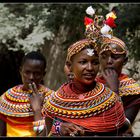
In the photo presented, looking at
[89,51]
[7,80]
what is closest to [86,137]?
[89,51]

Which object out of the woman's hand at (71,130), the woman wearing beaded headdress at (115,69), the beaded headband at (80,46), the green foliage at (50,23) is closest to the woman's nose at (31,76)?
the woman wearing beaded headdress at (115,69)

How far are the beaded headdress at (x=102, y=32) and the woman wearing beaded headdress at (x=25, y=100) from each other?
31.8 inches

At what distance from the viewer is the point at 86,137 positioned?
3598mm

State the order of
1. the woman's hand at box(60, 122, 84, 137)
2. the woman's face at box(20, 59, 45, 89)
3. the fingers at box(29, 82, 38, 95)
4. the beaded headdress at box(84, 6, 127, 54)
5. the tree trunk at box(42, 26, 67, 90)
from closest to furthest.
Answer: the woman's hand at box(60, 122, 84, 137) < the beaded headdress at box(84, 6, 127, 54) < the fingers at box(29, 82, 38, 95) < the woman's face at box(20, 59, 45, 89) < the tree trunk at box(42, 26, 67, 90)

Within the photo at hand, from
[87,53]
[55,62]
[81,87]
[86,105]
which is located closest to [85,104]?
[86,105]

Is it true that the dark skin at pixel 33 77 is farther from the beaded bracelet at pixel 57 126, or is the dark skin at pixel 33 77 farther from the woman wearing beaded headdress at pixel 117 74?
the woman wearing beaded headdress at pixel 117 74

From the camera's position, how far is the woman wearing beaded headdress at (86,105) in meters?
3.63

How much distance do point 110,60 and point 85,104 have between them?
0.76m

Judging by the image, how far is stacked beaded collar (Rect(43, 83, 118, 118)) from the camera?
3.64 metres

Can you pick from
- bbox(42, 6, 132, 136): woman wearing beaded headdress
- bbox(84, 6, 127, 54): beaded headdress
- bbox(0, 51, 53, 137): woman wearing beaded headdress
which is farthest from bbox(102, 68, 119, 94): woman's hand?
bbox(0, 51, 53, 137): woman wearing beaded headdress

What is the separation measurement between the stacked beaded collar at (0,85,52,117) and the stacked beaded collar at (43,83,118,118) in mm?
818

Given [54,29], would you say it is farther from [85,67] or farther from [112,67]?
[85,67]

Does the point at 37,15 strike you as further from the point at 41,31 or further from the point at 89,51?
the point at 89,51

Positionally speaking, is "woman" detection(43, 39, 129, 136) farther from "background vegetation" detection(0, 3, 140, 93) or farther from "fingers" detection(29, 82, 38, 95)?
"background vegetation" detection(0, 3, 140, 93)
